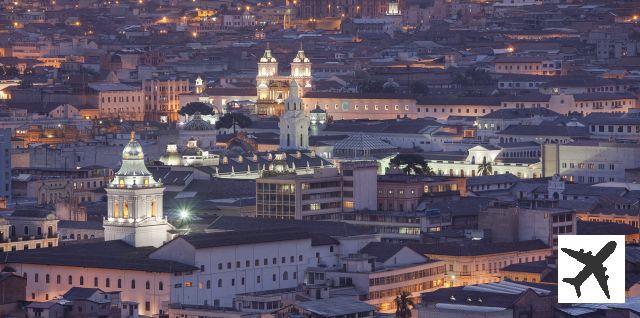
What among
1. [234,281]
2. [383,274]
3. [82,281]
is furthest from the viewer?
[234,281]

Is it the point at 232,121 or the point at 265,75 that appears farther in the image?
the point at 265,75

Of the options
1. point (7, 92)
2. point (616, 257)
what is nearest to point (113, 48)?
point (7, 92)

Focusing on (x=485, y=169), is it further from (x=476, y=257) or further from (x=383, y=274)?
(x=383, y=274)

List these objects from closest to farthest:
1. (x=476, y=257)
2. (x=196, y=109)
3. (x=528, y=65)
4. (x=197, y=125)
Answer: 1. (x=476, y=257)
2. (x=197, y=125)
3. (x=196, y=109)
4. (x=528, y=65)

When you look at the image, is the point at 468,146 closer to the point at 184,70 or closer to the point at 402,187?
the point at 402,187

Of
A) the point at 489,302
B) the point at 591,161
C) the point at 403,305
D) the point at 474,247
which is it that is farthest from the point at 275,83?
the point at 489,302

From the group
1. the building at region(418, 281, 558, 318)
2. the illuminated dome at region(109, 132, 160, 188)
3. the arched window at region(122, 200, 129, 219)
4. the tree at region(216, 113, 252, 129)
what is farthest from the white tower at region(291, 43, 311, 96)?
the building at region(418, 281, 558, 318)

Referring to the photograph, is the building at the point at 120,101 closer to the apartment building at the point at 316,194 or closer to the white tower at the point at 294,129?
the white tower at the point at 294,129

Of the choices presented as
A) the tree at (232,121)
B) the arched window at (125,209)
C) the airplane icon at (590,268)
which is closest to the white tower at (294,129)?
the tree at (232,121)
